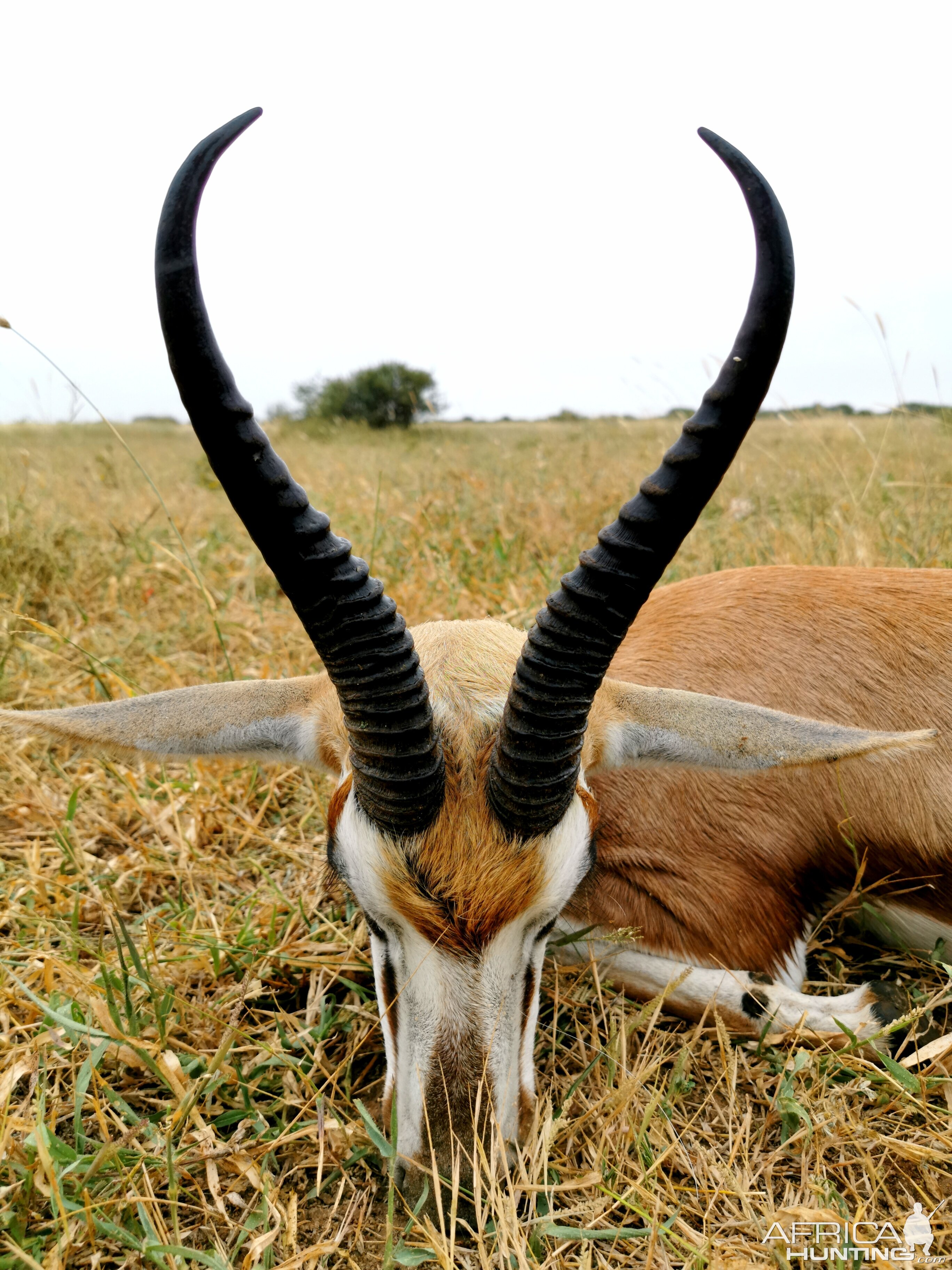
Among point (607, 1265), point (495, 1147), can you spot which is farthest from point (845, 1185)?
point (495, 1147)

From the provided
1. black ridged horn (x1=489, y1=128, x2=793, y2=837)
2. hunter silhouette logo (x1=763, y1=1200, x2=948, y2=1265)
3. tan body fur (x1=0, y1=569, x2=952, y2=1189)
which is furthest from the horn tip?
hunter silhouette logo (x1=763, y1=1200, x2=948, y2=1265)

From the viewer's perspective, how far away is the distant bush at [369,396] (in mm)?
22812

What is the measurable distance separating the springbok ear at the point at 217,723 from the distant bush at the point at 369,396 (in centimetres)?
1935

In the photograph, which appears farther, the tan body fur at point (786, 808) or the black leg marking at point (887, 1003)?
the tan body fur at point (786, 808)

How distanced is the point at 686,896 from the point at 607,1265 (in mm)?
1175

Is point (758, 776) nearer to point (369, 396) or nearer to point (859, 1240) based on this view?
point (859, 1240)

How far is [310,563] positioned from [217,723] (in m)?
0.79

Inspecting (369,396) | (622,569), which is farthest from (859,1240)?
(369,396)

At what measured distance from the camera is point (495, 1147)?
199 cm

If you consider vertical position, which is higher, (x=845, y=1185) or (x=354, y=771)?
(x=354, y=771)

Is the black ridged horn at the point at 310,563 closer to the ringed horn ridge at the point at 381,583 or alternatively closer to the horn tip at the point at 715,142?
the ringed horn ridge at the point at 381,583

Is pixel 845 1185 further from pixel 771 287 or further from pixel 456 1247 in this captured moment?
pixel 771 287

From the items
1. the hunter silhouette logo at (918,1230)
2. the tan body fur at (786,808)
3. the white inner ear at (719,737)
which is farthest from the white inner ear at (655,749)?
the hunter silhouette logo at (918,1230)

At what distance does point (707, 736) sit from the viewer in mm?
2434
